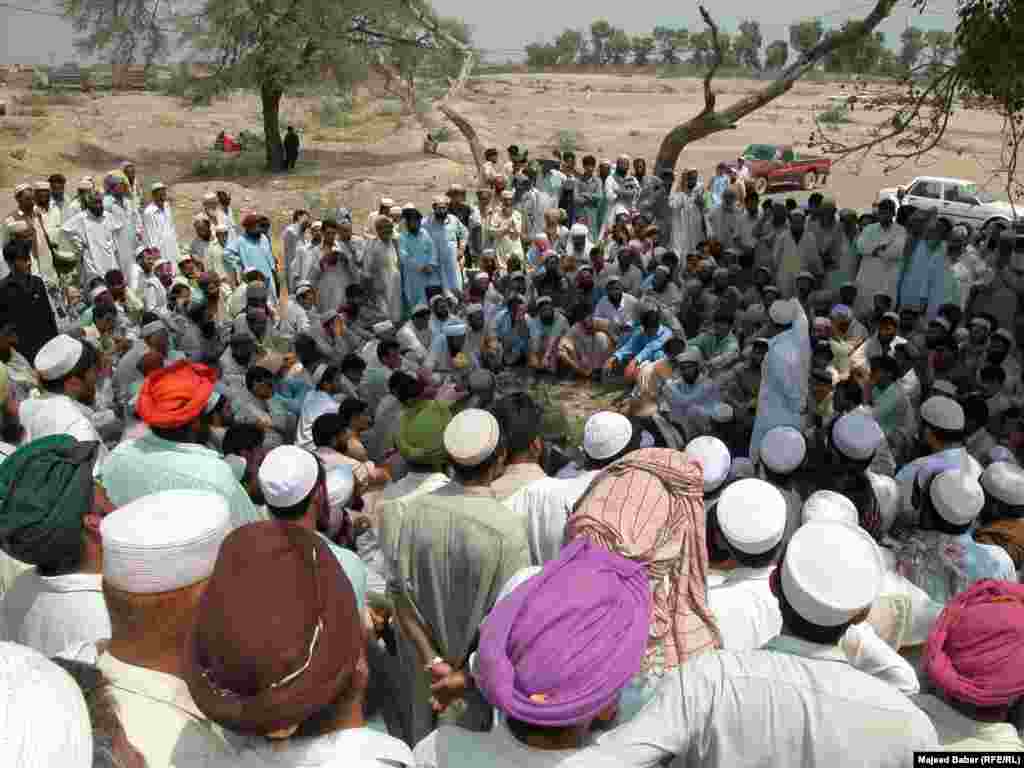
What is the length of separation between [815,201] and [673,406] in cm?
389

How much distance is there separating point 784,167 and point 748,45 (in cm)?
3579

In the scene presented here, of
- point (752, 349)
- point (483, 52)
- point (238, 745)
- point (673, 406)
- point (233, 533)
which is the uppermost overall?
point (483, 52)

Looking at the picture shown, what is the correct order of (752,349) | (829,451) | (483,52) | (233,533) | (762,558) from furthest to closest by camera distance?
(483,52) → (752,349) → (829,451) → (762,558) → (233,533)

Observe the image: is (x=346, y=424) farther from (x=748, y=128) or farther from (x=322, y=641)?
(x=748, y=128)

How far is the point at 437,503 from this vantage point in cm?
266

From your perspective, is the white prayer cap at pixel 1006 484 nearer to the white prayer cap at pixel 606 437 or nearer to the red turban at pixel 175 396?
the white prayer cap at pixel 606 437

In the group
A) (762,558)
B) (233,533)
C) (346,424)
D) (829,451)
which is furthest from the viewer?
(346,424)

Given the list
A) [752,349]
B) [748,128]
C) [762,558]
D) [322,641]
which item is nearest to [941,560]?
[762,558]

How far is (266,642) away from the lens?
1547 millimetres

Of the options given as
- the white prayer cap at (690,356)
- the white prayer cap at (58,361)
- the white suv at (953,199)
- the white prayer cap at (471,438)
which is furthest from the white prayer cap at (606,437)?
the white suv at (953,199)

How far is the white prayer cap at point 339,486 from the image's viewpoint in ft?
11.3

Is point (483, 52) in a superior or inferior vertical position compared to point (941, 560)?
superior

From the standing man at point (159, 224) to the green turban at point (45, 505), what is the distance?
742cm

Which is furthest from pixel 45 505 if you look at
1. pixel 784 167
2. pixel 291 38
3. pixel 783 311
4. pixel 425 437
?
pixel 784 167
